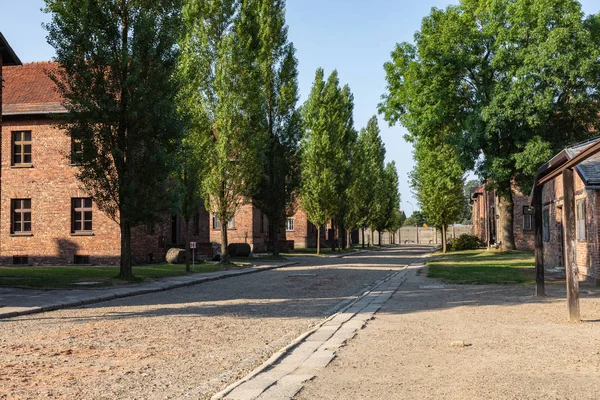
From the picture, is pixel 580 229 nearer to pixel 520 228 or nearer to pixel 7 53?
pixel 7 53

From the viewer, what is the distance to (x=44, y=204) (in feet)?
99.6

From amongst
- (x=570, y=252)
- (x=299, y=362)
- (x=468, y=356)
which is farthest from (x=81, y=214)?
(x=468, y=356)

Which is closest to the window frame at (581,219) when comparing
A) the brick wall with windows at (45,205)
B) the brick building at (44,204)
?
the brick building at (44,204)

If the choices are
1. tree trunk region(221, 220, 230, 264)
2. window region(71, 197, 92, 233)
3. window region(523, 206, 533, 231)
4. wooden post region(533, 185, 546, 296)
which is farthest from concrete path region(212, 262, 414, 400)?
window region(523, 206, 533, 231)

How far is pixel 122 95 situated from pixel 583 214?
16.0m

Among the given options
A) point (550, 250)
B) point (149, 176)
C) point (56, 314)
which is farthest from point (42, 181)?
point (550, 250)

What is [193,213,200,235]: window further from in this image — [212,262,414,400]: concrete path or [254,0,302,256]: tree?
[212,262,414,400]: concrete path

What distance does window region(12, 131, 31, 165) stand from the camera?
30.7 metres

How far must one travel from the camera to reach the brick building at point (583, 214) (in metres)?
18.5

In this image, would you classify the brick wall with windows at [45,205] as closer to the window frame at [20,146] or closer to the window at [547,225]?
the window frame at [20,146]

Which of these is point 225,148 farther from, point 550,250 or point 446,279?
point 550,250

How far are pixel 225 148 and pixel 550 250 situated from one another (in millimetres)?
16231

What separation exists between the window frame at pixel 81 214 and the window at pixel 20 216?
2414mm

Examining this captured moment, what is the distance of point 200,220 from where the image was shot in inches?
1617
